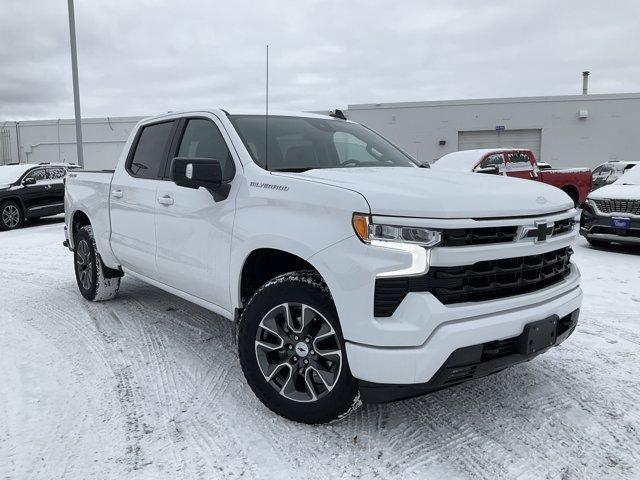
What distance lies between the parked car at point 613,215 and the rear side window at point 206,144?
7.21 m

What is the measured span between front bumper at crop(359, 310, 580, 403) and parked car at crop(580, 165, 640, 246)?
21.9 ft

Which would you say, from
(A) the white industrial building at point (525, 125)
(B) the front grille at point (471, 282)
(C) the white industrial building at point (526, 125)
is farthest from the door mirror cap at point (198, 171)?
(C) the white industrial building at point (526, 125)

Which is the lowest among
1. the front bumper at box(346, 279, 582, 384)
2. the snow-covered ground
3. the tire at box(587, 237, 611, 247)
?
the snow-covered ground

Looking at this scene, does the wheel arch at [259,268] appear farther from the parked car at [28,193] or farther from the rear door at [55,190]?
the rear door at [55,190]

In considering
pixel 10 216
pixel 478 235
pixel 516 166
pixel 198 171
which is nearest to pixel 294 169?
pixel 198 171

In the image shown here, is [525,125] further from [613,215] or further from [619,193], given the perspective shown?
[613,215]

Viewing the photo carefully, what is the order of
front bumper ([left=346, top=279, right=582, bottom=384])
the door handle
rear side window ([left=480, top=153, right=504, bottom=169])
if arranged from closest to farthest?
front bumper ([left=346, top=279, right=582, bottom=384])
the door handle
rear side window ([left=480, top=153, right=504, bottom=169])

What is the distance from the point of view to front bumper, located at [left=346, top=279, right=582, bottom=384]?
2.48 metres

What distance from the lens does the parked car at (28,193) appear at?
12961mm

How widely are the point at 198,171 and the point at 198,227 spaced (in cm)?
56

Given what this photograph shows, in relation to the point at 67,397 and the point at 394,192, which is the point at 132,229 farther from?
the point at 394,192

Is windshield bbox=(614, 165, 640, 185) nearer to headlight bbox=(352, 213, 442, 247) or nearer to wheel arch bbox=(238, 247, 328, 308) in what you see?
wheel arch bbox=(238, 247, 328, 308)

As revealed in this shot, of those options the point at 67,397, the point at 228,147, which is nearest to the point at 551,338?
the point at 228,147

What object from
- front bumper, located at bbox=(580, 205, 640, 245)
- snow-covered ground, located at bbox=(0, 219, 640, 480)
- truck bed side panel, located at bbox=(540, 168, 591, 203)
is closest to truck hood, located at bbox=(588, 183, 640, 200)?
front bumper, located at bbox=(580, 205, 640, 245)
